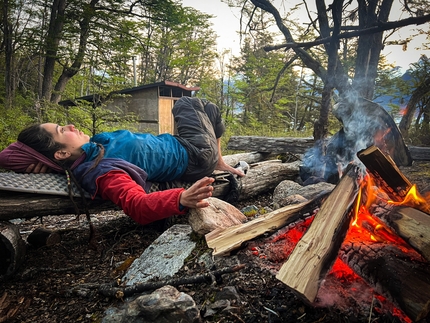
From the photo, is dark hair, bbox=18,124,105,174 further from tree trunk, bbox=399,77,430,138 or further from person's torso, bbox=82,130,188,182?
tree trunk, bbox=399,77,430,138

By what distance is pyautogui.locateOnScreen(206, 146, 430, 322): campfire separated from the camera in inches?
51.5

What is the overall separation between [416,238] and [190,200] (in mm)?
1445

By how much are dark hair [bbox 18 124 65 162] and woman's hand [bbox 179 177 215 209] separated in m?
1.48

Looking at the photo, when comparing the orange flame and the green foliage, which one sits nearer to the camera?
the orange flame

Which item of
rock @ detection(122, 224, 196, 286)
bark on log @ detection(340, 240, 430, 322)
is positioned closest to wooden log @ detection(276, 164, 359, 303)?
bark on log @ detection(340, 240, 430, 322)

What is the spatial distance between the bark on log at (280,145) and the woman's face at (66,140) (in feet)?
16.5

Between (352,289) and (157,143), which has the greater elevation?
(157,143)

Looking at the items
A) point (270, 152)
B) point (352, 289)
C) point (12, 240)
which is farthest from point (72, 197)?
point (270, 152)

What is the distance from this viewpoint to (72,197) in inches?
96.5

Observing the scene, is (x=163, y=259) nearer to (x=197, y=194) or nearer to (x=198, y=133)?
(x=197, y=194)

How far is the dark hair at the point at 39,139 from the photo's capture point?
2.50 metres

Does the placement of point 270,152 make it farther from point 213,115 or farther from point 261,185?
point 213,115

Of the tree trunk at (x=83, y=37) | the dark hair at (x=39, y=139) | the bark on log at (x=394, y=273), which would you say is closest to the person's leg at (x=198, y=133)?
the dark hair at (x=39, y=139)

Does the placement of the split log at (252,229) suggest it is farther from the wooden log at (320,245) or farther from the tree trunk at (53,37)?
the tree trunk at (53,37)
